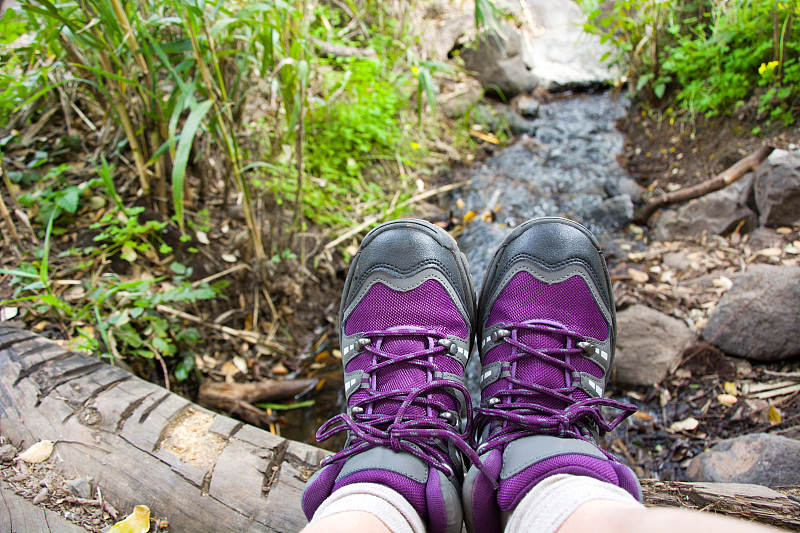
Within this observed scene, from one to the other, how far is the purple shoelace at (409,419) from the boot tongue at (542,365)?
189mm

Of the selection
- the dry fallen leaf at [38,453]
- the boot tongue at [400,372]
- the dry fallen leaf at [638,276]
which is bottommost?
the dry fallen leaf at [38,453]

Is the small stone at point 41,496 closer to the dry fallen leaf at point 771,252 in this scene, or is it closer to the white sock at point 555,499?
the white sock at point 555,499

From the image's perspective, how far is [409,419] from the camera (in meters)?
1.06

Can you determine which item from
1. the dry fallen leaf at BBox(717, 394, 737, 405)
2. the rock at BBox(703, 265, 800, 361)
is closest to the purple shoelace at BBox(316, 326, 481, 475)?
the dry fallen leaf at BBox(717, 394, 737, 405)

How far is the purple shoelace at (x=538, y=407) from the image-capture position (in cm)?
105

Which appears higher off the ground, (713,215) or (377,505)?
(713,215)

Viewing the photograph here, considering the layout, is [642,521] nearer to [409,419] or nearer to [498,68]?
[409,419]

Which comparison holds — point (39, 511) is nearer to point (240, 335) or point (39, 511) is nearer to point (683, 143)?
point (240, 335)

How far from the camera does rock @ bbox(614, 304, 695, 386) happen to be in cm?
166

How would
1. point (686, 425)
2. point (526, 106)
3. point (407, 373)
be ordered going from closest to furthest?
1. point (407, 373)
2. point (686, 425)
3. point (526, 106)

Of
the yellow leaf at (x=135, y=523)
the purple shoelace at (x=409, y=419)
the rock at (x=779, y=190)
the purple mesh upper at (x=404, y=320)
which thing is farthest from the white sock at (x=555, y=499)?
the rock at (x=779, y=190)

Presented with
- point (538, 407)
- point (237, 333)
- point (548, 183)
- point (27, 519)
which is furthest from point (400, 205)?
point (27, 519)

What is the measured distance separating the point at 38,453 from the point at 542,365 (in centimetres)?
126

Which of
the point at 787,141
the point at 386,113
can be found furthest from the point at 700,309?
the point at 386,113
